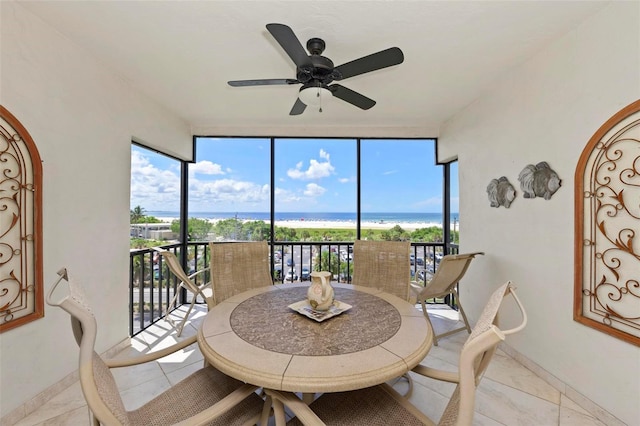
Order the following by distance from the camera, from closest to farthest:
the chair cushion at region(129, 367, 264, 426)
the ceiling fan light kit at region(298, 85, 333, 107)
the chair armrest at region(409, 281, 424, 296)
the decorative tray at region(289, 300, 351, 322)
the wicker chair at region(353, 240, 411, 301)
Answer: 1. the chair cushion at region(129, 367, 264, 426)
2. the decorative tray at region(289, 300, 351, 322)
3. the ceiling fan light kit at region(298, 85, 333, 107)
4. the wicker chair at region(353, 240, 411, 301)
5. the chair armrest at region(409, 281, 424, 296)

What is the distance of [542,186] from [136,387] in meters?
3.51

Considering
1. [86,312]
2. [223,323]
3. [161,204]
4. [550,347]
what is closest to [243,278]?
[223,323]

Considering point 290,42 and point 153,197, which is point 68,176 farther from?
point 290,42

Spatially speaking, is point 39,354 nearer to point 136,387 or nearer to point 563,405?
point 136,387

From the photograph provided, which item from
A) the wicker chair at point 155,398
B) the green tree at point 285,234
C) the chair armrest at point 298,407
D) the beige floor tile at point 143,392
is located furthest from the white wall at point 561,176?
the beige floor tile at point 143,392

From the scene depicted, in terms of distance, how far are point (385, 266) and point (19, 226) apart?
2.64 meters

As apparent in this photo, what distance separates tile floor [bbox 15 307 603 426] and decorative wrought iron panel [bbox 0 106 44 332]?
636 mm

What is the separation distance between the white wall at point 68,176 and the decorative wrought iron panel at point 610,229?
3645mm

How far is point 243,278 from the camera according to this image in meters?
2.37

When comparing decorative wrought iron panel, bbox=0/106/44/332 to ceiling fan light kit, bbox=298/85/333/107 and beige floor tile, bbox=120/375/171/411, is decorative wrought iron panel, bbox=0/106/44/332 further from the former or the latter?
ceiling fan light kit, bbox=298/85/333/107

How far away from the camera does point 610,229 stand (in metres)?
1.64

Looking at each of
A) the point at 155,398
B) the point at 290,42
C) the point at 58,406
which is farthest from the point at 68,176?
the point at 290,42

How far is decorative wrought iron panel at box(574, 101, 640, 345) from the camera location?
1530 millimetres

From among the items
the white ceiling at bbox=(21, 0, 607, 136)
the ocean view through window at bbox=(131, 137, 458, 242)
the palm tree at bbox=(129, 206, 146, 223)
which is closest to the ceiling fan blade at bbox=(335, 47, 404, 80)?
the white ceiling at bbox=(21, 0, 607, 136)
